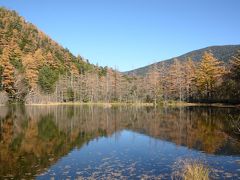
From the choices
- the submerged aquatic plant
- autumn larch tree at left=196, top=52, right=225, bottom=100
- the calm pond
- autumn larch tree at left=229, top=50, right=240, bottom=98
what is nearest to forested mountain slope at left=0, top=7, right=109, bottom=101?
autumn larch tree at left=196, top=52, right=225, bottom=100

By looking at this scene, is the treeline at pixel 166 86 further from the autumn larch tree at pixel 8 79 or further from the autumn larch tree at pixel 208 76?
the autumn larch tree at pixel 8 79

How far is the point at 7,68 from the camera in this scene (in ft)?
308

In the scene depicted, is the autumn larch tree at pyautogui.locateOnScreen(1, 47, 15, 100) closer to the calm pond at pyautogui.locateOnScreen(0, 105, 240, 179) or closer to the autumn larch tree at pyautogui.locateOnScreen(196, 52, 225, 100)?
the autumn larch tree at pyautogui.locateOnScreen(196, 52, 225, 100)

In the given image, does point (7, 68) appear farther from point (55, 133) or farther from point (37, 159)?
point (37, 159)

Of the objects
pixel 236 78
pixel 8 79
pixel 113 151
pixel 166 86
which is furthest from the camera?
pixel 8 79

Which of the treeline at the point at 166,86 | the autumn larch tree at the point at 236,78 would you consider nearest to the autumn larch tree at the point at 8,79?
the treeline at the point at 166,86

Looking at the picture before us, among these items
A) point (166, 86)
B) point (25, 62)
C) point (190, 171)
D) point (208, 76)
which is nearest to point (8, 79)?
point (25, 62)

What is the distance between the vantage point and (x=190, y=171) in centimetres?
1211

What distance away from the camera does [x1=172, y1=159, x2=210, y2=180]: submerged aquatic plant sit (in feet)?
39.0

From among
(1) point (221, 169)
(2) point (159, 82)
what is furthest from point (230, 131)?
(2) point (159, 82)

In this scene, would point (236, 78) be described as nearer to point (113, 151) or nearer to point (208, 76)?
point (208, 76)

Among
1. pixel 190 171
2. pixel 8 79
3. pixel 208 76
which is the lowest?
pixel 190 171

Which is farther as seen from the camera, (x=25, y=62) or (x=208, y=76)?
(x=25, y=62)

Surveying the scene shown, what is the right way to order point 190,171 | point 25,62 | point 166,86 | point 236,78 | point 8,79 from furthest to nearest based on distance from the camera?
point 25,62, point 8,79, point 166,86, point 236,78, point 190,171
